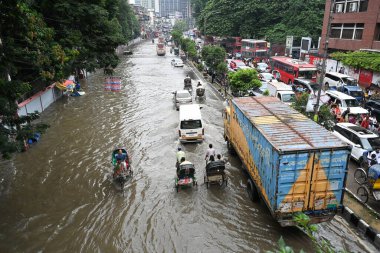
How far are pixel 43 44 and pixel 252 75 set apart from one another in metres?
15.1

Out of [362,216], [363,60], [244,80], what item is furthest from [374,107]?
[362,216]

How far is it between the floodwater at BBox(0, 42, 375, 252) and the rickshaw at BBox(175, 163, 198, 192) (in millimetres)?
422

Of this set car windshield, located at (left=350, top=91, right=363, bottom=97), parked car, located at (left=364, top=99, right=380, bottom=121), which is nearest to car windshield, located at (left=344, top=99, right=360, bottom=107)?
parked car, located at (left=364, top=99, right=380, bottom=121)

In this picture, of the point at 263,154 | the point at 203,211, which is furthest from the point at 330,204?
the point at 203,211

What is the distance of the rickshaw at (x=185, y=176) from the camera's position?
41.6 ft

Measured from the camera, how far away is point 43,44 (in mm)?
17469

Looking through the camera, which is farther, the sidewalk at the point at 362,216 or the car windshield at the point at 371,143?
the car windshield at the point at 371,143

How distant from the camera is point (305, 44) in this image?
46.4 metres

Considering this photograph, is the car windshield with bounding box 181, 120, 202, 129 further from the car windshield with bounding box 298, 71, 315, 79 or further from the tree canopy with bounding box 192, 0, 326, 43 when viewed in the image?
the tree canopy with bounding box 192, 0, 326, 43

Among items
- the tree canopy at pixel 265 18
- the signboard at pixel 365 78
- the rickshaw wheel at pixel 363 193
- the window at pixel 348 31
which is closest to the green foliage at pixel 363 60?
the signboard at pixel 365 78

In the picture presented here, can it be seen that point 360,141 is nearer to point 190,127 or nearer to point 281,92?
point 190,127

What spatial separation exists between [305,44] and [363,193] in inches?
1531

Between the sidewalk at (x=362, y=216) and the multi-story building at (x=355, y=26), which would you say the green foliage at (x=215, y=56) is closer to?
the multi-story building at (x=355, y=26)

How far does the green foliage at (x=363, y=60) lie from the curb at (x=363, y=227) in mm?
21398
